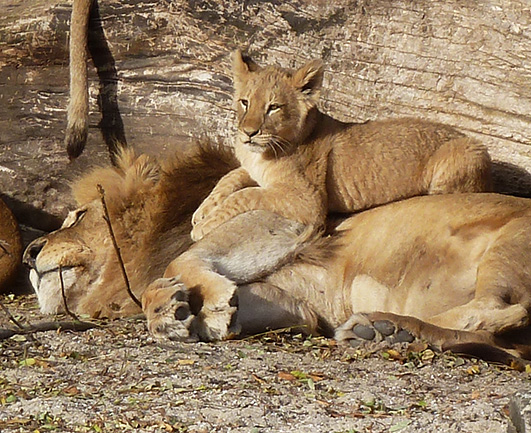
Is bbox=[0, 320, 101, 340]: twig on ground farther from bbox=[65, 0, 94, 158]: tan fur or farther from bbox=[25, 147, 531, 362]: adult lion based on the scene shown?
bbox=[65, 0, 94, 158]: tan fur

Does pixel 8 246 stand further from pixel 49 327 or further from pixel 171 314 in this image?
pixel 171 314

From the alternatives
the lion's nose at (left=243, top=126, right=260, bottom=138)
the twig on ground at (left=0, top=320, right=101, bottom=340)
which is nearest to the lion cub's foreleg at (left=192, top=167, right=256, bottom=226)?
the lion's nose at (left=243, top=126, right=260, bottom=138)

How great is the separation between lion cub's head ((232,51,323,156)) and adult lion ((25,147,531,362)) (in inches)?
15.6

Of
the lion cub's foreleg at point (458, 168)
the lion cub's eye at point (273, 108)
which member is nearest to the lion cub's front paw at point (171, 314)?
the lion cub's eye at point (273, 108)

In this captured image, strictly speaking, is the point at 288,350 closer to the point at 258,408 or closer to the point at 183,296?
the point at 183,296

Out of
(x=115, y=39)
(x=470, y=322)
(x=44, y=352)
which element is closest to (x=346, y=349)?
(x=470, y=322)

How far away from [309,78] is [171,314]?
1445mm

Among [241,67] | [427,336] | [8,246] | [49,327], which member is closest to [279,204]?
[241,67]

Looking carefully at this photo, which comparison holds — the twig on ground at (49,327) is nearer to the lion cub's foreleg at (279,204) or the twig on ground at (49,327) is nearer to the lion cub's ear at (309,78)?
the lion cub's foreleg at (279,204)

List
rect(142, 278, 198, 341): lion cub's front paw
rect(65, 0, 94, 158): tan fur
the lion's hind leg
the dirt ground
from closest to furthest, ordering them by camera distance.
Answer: the dirt ground → the lion's hind leg → rect(142, 278, 198, 341): lion cub's front paw → rect(65, 0, 94, 158): tan fur

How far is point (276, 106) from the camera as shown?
480 centimetres

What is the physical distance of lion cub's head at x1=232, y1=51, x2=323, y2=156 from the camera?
4723 mm

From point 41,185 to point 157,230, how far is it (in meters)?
1.63

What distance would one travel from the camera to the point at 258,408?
332 centimetres
